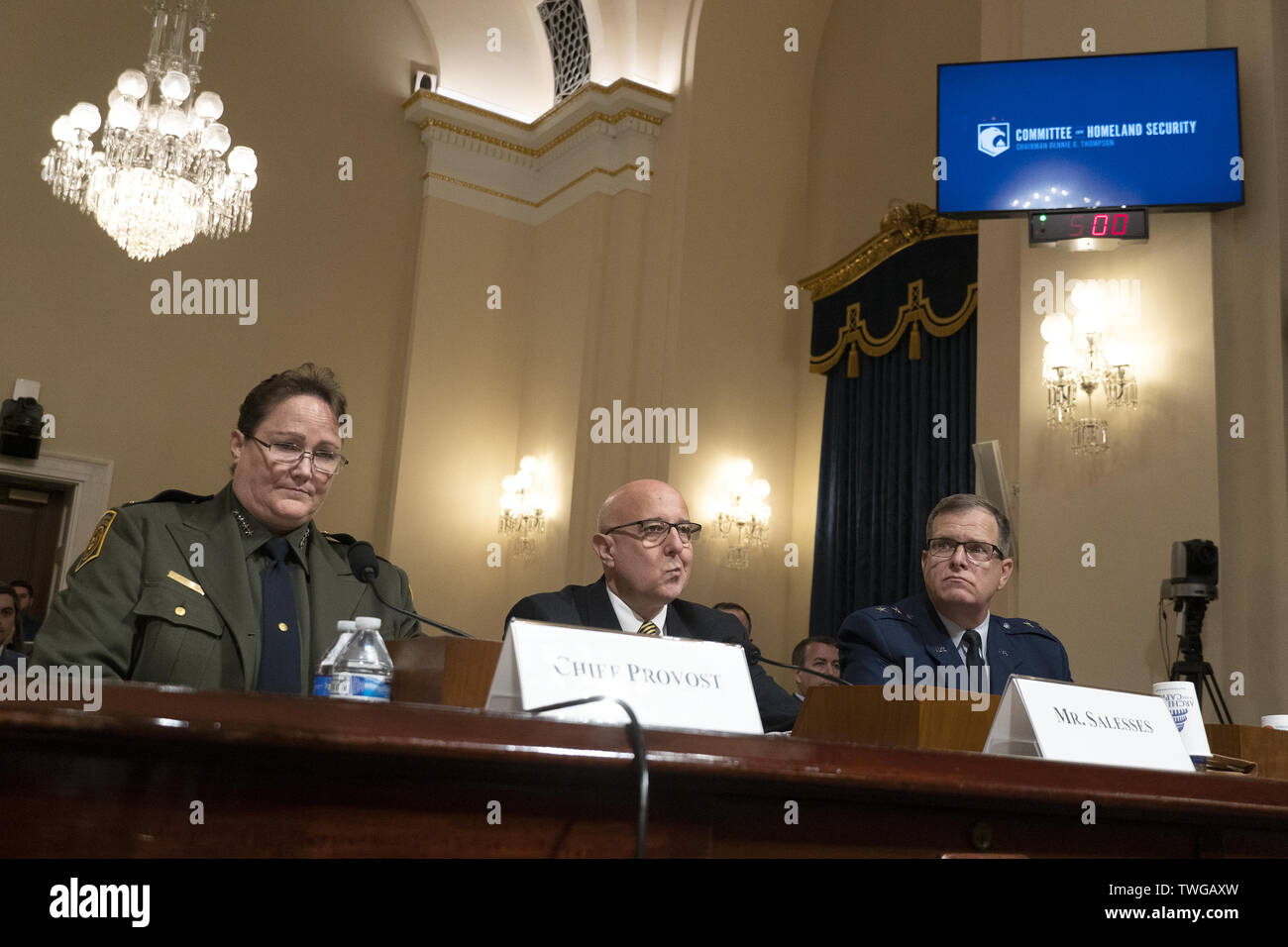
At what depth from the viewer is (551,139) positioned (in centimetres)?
808

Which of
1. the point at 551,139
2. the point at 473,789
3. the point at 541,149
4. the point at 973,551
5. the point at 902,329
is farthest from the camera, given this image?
the point at 541,149

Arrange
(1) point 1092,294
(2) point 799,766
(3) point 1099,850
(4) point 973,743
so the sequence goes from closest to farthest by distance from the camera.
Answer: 1. (2) point 799,766
2. (3) point 1099,850
3. (4) point 973,743
4. (1) point 1092,294

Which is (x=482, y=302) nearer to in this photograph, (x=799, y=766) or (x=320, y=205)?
(x=320, y=205)

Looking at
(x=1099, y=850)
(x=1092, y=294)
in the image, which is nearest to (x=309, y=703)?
(x=1099, y=850)

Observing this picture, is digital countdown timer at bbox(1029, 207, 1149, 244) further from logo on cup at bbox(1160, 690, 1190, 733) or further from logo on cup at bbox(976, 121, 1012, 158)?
logo on cup at bbox(1160, 690, 1190, 733)

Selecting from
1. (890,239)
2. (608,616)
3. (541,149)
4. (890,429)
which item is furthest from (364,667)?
(541,149)

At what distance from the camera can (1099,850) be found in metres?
1.15

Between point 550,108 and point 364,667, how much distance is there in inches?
286

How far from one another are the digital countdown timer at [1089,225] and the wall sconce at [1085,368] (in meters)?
0.22

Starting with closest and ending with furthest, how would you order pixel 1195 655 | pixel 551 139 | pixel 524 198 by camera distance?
pixel 1195 655 < pixel 551 139 < pixel 524 198

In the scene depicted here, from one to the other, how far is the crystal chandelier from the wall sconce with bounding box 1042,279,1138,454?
3.82m

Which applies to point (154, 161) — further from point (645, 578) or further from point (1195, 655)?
point (1195, 655)

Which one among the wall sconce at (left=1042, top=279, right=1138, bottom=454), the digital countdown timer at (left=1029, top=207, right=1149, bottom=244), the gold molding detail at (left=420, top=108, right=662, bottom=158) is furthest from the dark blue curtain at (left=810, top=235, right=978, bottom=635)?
the gold molding detail at (left=420, top=108, right=662, bottom=158)
